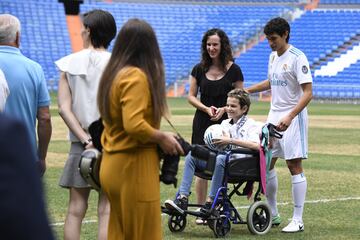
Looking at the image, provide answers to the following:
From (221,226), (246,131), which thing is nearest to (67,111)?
(221,226)

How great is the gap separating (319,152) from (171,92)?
2872cm

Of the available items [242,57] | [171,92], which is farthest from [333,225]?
[242,57]

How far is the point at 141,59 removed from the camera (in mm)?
4359

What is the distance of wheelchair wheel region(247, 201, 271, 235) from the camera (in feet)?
26.3

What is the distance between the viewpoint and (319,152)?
18.1m

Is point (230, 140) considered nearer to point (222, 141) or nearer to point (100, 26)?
point (222, 141)

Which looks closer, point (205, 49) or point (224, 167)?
point (224, 167)

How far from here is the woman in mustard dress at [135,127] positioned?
427cm

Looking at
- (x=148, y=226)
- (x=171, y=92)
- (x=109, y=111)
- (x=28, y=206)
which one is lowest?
(x=171, y=92)

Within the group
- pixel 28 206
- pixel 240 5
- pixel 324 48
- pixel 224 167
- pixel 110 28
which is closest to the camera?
pixel 28 206

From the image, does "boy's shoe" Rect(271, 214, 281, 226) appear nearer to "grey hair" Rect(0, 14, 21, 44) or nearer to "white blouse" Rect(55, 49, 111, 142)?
"white blouse" Rect(55, 49, 111, 142)

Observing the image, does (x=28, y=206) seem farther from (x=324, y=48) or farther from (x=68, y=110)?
(x=324, y=48)

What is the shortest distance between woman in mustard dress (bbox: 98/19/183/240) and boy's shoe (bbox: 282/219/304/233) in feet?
13.0

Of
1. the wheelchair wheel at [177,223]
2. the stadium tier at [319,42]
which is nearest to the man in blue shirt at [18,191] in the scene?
the wheelchair wheel at [177,223]
